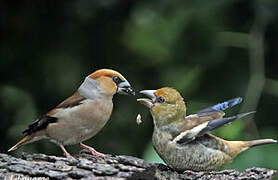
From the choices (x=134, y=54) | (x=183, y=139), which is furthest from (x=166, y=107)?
(x=134, y=54)

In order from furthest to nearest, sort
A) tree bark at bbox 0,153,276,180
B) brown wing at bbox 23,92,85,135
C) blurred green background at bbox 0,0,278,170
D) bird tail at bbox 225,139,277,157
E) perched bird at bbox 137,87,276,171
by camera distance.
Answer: blurred green background at bbox 0,0,278,170 → brown wing at bbox 23,92,85,135 → bird tail at bbox 225,139,277,157 → perched bird at bbox 137,87,276,171 → tree bark at bbox 0,153,276,180

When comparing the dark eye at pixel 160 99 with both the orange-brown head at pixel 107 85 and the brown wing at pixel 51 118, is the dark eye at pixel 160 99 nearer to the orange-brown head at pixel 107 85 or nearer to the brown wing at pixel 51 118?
the orange-brown head at pixel 107 85

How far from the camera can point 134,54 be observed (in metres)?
5.34

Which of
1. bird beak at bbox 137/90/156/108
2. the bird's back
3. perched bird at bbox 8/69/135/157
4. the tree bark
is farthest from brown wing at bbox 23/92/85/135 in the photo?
the bird's back

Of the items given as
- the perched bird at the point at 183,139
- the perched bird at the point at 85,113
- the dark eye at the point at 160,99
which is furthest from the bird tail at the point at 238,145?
the perched bird at the point at 85,113

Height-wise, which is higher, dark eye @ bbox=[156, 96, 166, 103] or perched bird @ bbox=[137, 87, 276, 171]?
dark eye @ bbox=[156, 96, 166, 103]

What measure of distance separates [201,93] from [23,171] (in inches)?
99.7

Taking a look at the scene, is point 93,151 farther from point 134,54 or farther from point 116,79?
point 134,54

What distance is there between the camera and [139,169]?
3.01 m

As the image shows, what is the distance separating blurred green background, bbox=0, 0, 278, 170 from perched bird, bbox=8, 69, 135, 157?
63.0 inches

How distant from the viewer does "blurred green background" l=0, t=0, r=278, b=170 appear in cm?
500

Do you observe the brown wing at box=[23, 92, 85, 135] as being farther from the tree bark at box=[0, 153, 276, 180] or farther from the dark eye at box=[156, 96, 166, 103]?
the dark eye at box=[156, 96, 166, 103]

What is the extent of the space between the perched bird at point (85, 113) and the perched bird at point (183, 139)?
0.21 meters

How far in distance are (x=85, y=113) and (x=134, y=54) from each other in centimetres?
218
